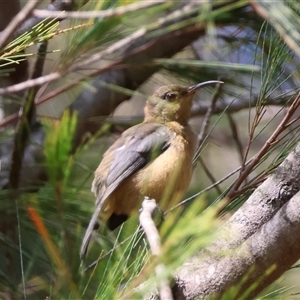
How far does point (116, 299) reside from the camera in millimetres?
1197

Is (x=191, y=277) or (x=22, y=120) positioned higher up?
(x=22, y=120)

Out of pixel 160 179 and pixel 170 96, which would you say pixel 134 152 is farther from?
pixel 170 96

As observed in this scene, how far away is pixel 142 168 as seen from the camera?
2.77m

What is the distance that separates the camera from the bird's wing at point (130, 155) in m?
2.74

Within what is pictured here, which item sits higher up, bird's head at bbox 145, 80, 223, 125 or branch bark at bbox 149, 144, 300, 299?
bird's head at bbox 145, 80, 223, 125

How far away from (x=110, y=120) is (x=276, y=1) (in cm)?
207

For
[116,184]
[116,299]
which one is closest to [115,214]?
[116,184]

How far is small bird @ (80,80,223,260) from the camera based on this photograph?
2.67 metres

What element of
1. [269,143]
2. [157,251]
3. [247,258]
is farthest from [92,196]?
[157,251]

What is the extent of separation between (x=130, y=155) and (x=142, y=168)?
9 centimetres

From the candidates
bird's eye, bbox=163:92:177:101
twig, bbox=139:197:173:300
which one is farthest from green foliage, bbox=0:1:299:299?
bird's eye, bbox=163:92:177:101

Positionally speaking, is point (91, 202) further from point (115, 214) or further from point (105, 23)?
point (105, 23)

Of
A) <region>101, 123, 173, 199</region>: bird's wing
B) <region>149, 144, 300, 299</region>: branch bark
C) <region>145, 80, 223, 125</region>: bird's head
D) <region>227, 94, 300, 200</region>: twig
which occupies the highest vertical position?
<region>145, 80, 223, 125</region>: bird's head

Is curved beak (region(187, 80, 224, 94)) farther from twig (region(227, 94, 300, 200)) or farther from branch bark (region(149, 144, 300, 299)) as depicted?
branch bark (region(149, 144, 300, 299))
